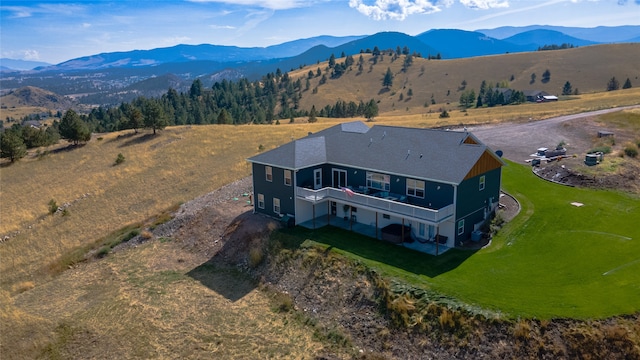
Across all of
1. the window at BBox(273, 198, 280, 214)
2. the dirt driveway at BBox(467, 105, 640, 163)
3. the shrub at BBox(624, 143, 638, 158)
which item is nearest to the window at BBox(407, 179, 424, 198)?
the window at BBox(273, 198, 280, 214)

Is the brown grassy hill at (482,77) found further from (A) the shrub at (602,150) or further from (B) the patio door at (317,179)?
(B) the patio door at (317,179)

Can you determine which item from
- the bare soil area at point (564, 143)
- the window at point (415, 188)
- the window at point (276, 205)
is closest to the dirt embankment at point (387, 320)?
the window at point (276, 205)

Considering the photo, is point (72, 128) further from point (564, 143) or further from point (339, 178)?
point (564, 143)

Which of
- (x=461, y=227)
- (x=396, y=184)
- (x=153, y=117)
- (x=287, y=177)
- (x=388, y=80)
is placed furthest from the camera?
(x=388, y=80)

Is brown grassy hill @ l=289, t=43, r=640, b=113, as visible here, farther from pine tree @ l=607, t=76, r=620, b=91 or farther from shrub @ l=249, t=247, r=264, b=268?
shrub @ l=249, t=247, r=264, b=268

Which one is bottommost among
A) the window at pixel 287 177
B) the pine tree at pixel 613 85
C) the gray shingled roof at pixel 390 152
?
the window at pixel 287 177

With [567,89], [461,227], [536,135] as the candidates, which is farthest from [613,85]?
[461,227]

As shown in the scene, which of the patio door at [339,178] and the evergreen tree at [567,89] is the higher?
the evergreen tree at [567,89]
